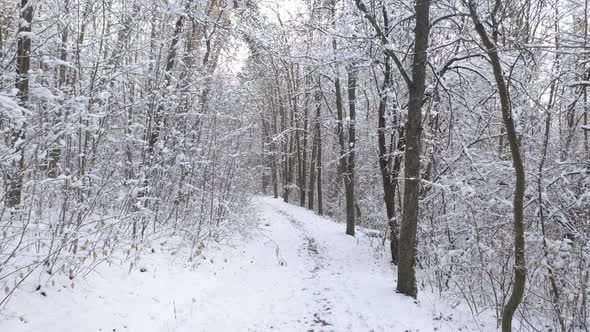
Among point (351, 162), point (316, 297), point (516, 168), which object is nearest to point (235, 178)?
point (351, 162)

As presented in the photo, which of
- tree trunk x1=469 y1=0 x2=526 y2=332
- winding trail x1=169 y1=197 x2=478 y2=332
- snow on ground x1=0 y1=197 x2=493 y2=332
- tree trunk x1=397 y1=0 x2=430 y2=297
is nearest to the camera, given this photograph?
snow on ground x1=0 y1=197 x2=493 y2=332

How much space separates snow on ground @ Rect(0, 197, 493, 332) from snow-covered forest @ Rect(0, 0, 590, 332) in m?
0.04

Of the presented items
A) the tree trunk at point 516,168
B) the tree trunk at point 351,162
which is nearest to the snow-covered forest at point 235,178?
the tree trunk at point 516,168

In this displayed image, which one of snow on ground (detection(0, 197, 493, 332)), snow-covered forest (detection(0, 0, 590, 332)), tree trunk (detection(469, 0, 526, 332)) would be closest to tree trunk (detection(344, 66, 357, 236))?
snow-covered forest (detection(0, 0, 590, 332))

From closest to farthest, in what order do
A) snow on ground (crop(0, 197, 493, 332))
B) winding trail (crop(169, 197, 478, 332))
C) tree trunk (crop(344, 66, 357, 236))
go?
1. snow on ground (crop(0, 197, 493, 332))
2. winding trail (crop(169, 197, 478, 332))
3. tree trunk (crop(344, 66, 357, 236))

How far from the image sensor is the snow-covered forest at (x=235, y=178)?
14.2 ft

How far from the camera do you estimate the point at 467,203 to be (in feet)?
23.1

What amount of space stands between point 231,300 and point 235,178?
5207mm

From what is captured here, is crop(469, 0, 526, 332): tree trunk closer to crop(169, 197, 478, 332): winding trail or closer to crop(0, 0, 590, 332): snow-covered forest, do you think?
crop(0, 0, 590, 332): snow-covered forest

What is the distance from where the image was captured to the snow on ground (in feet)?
13.8

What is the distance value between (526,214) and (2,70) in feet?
25.9

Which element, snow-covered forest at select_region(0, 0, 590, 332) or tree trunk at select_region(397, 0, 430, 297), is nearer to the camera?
snow-covered forest at select_region(0, 0, 590, 332)

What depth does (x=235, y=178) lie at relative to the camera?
11.0 meters

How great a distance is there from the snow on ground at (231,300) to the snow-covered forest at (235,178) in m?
0.04
